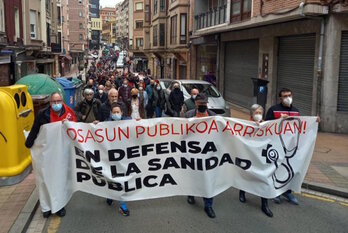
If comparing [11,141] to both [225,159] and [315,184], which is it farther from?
[315,184]

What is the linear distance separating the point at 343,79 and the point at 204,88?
4.88 metres

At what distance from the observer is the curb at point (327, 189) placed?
21.9 feet

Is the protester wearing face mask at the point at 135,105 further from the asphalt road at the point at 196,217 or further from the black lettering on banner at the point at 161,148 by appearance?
the black lettering on banner at the point at 161,148

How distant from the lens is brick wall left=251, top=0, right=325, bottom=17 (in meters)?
12.4

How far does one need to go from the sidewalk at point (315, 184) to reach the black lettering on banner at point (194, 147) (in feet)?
7.81

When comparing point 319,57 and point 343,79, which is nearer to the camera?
point 343,79

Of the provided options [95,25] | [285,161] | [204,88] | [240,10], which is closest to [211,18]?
→ [240,10]

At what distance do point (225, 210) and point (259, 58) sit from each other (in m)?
12.5

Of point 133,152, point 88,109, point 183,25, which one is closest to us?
point 133,152

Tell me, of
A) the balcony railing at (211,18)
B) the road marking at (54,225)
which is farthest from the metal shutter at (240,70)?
the road marking at (54,225)

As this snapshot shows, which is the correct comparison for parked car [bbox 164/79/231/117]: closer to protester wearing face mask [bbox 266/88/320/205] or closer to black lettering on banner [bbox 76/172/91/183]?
protester wearing face mask [bbox 266/88/320/205]

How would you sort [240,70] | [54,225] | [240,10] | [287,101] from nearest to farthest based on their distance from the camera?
[54,225] < [287,101] < [240,10] < [240,70]

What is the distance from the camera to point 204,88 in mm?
14789

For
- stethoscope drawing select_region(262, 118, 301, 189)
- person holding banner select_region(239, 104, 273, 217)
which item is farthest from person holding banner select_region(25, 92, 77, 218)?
stethoscope drawing select_region(262, 118, 301, 189)
